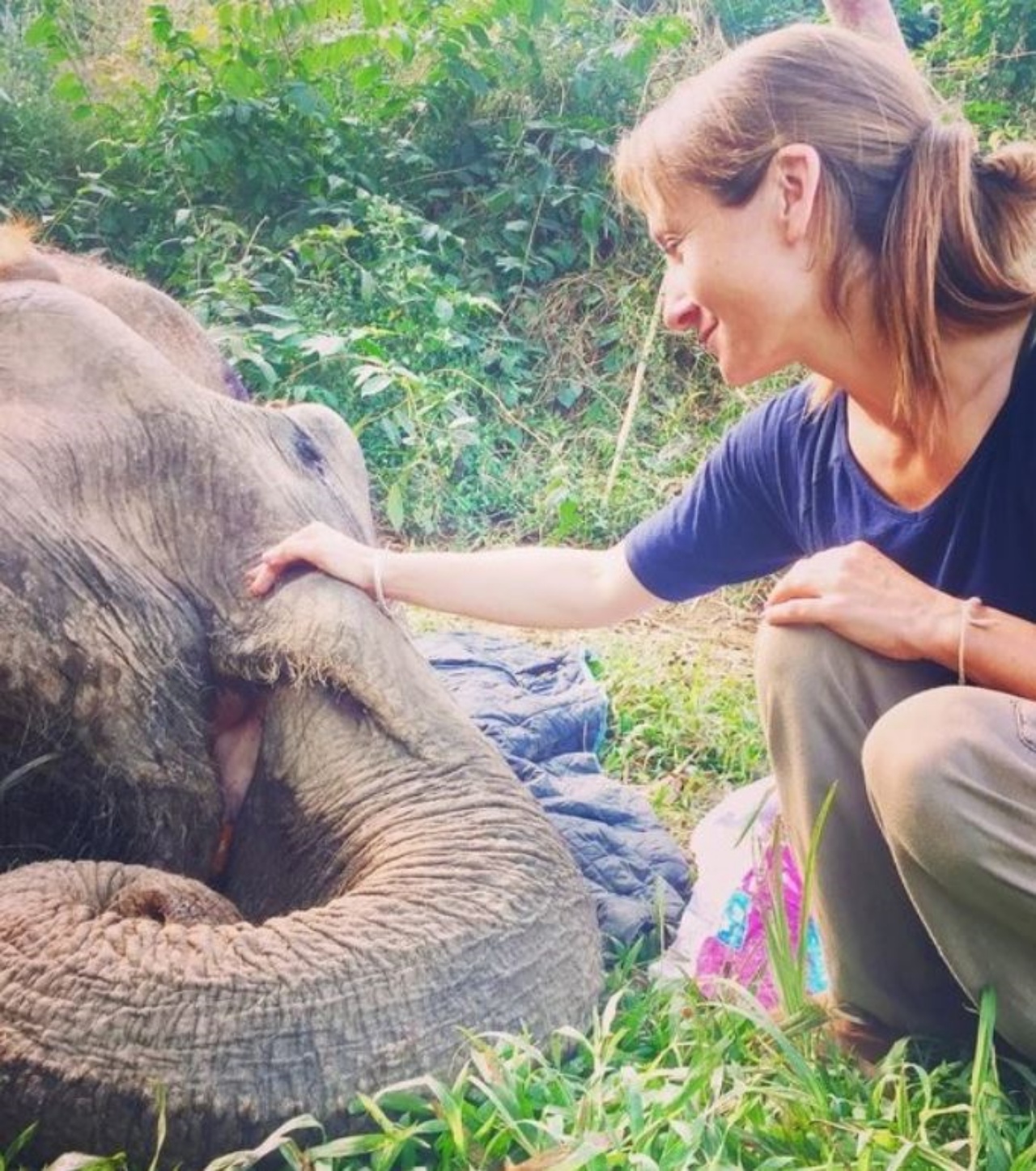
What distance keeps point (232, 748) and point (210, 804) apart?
0.41ft

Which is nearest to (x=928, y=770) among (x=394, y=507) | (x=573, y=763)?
(x=573, y=763)

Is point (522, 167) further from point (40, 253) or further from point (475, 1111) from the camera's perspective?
point (475, 1111)

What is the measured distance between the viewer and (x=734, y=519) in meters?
2.68

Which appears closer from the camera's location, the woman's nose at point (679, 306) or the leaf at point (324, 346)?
the woman's nose at point (679, 306)

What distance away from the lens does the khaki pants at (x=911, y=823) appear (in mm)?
2086

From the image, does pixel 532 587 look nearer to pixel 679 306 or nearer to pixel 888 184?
pixel 679 306

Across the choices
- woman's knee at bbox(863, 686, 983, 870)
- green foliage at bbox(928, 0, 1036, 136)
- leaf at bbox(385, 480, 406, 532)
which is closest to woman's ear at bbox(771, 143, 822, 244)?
woman's knee at bbox(863, 686, 983, 870)

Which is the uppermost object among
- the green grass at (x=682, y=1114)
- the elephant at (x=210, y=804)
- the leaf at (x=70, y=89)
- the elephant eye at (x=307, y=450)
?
Result: the leaf at (x=70, y=89)

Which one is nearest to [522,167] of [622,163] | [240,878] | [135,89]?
[135,89]

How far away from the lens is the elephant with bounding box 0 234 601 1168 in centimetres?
186

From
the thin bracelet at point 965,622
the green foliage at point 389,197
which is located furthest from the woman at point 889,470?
the green foliage at point 389,197

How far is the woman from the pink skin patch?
7.5 inches

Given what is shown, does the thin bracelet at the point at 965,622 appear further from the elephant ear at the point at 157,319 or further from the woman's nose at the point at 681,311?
the elephant ear at the point at 157,319

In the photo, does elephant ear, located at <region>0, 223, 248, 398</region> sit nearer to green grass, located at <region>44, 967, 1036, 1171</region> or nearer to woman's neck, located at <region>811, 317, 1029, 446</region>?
woman's neck, located at <region>811, 317, 1029, 446</region>
